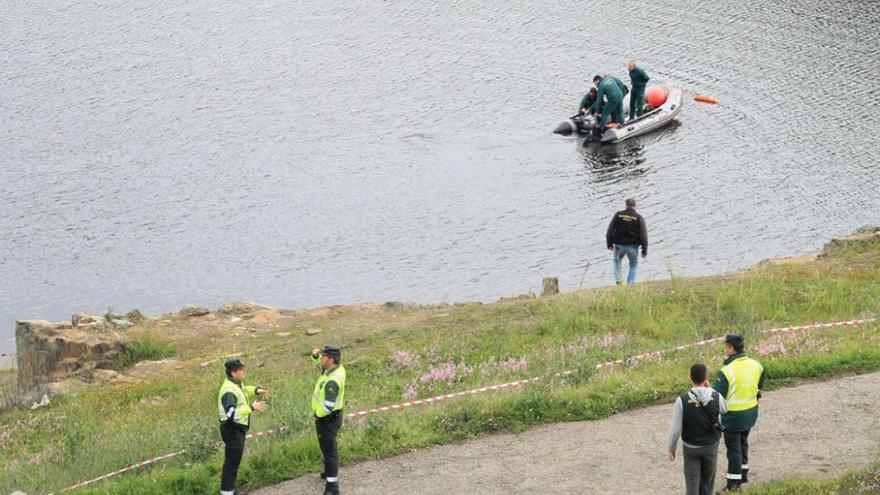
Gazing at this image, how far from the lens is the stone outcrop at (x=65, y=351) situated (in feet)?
82.5

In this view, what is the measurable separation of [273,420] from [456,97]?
118 feet

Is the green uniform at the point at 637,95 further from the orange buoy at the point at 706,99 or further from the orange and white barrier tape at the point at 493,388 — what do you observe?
the orange and white barrier tape at the point at 493,388

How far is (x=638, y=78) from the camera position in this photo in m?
48.1

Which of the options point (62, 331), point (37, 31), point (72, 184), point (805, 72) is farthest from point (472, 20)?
point (62, 331)

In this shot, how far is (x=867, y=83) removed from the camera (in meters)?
52.4

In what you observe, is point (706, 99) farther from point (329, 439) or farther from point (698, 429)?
point (698, 429)

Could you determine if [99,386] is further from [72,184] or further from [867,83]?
[867,83]

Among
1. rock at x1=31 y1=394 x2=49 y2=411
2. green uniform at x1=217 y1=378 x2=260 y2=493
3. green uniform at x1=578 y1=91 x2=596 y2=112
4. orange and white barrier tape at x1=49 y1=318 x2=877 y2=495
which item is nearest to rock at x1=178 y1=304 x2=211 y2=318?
rock at x1=31 y1=394 x2=49 y2=411

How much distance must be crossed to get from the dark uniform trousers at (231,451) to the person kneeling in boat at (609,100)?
33443mm

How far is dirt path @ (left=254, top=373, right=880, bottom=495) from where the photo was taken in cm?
1602

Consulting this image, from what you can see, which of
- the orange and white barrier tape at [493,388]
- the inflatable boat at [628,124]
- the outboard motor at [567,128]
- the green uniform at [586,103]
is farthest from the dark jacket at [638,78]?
the orange and white barrier tape at [493,388]

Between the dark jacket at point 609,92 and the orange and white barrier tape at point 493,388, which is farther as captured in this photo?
the dark jacket at point 609,92

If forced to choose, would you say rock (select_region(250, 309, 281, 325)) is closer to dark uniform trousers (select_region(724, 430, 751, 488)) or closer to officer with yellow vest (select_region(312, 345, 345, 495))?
officer with yellow vest (select_region(312, 345, 345, 495))

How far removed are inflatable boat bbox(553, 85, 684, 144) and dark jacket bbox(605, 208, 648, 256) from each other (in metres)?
20.8
